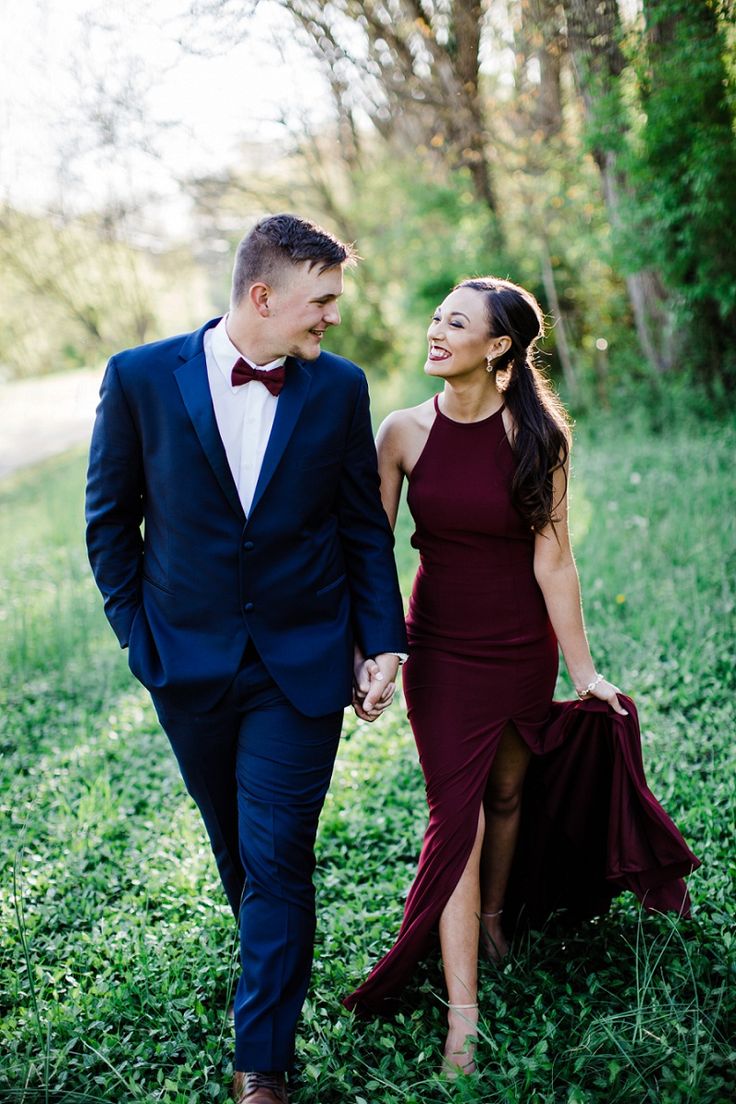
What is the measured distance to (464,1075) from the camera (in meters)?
2.84

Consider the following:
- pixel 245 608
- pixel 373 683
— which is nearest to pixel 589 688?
pixel 373 683

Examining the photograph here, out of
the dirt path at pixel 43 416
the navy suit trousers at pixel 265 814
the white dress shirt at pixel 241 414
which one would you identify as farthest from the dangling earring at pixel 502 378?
the dirt path at pixel 43 416

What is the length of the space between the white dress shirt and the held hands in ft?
2.16

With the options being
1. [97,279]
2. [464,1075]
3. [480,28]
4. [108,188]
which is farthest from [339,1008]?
[97,279]

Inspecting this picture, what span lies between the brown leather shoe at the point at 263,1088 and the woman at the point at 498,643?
1.52 feet

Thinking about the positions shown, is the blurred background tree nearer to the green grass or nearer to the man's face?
the green grass

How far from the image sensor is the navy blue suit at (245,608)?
2.88 m

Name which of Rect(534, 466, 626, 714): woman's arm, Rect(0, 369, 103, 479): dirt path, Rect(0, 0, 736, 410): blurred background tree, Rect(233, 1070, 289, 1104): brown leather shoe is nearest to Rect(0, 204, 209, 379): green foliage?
Rect(0, 0, 736, 410): blurred background tree

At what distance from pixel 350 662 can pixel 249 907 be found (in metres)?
0.79

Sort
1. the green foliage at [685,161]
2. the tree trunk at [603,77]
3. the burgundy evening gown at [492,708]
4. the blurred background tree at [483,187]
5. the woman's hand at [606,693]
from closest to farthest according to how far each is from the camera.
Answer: the burgundy evening gown at [492,708] → the woman's hand at [606,693] → the green foliage at [685,161] → the blurred background tree at [483,187] → the tree trunk at [603,77]

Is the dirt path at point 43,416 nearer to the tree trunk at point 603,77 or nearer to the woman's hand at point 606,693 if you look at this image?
the tree trunk at point 603,77

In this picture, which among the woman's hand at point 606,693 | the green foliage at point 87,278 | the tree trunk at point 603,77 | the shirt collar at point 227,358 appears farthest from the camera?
the green foliage at point 87,278

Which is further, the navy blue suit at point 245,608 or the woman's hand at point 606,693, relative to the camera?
the woman's hand at point 606,693

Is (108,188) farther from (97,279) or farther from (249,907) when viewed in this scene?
(249,907)
